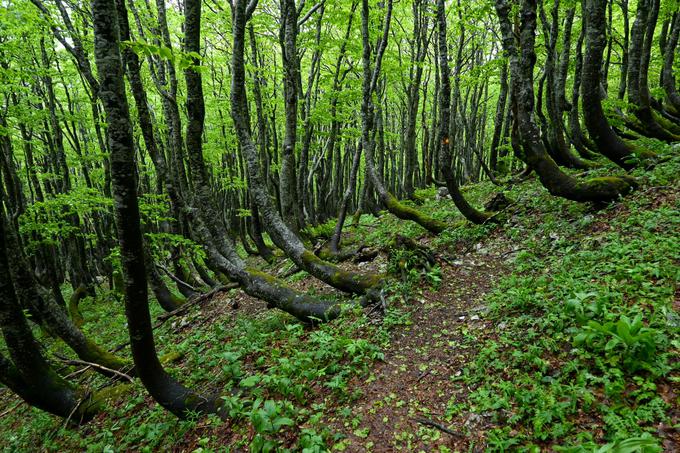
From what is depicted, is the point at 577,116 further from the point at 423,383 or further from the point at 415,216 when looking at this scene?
the point at 423,383

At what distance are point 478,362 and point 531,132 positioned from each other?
200 inches

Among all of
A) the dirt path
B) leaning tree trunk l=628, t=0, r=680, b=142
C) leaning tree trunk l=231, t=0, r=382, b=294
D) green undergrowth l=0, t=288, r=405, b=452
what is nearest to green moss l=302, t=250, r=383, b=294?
leaning tree trunk l=231, t=0, r=382, b=294

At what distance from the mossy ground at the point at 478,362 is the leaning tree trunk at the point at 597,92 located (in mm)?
767

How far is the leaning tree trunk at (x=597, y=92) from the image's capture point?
645 cm

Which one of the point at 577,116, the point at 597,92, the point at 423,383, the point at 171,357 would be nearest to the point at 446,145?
the point at 597,92

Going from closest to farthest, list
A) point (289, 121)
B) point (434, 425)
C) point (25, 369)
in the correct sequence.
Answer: point (434, 425), point (25, 369), point (289, 121)

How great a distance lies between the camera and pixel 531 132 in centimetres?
703

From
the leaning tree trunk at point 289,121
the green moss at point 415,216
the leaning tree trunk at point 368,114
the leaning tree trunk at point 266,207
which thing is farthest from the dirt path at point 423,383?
the leaning tree trunk at point 289,121

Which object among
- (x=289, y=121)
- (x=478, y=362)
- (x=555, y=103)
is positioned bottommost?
(x=478, y=362)

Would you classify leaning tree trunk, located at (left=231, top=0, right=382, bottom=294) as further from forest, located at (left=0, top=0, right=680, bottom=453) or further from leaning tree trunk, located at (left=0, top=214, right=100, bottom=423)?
leaning tree trunk, located at (left=0, top=214, right=100, bottom=423)

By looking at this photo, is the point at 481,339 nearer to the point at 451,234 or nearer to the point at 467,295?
the point at 467,295

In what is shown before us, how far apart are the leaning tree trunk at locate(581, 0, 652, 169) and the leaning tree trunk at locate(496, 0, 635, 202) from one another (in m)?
0.97

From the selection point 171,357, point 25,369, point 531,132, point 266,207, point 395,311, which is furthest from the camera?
point 531,132

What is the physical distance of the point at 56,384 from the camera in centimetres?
519
